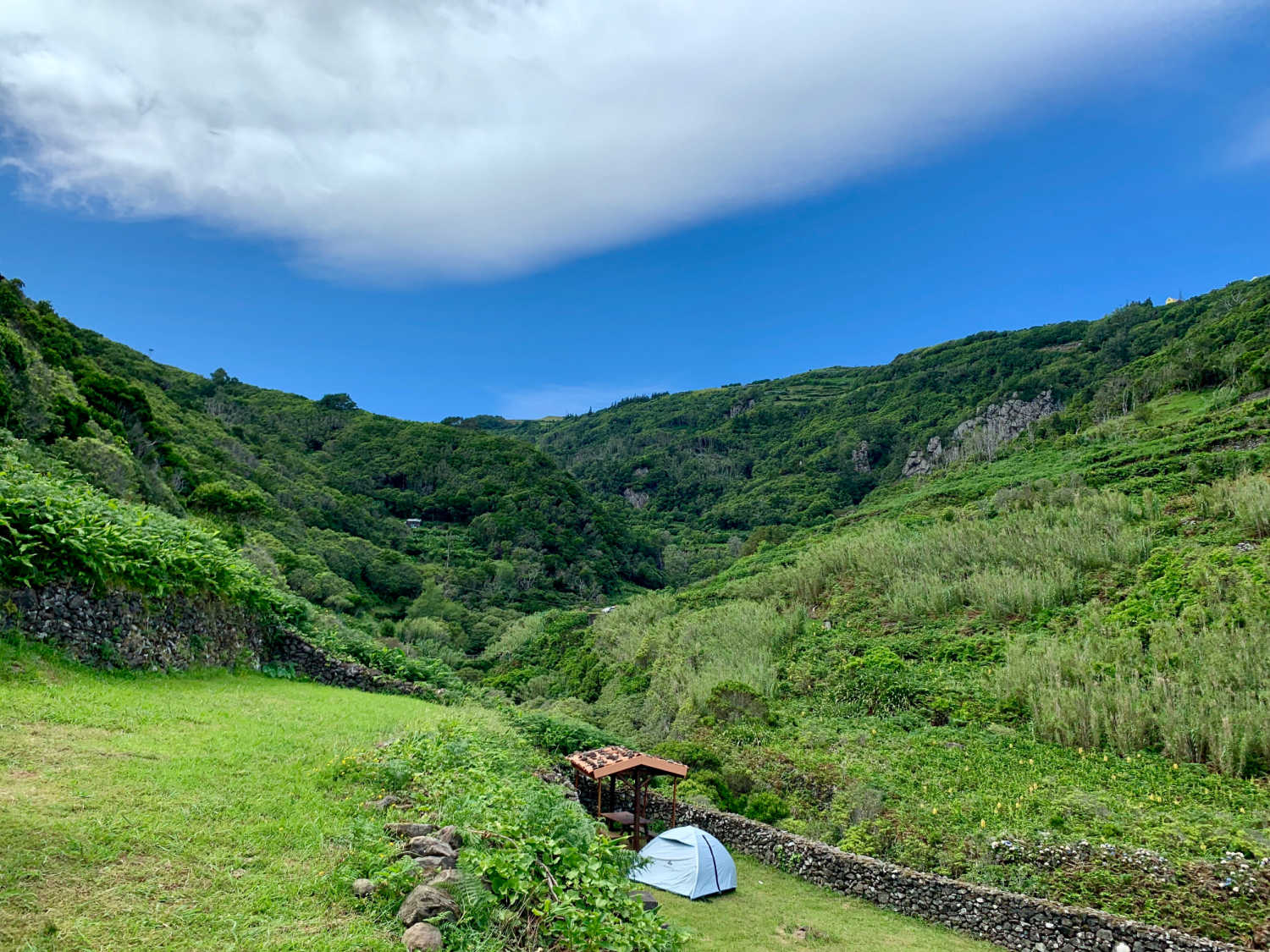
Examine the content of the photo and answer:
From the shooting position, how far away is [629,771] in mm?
13688

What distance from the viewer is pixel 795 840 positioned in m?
13.1

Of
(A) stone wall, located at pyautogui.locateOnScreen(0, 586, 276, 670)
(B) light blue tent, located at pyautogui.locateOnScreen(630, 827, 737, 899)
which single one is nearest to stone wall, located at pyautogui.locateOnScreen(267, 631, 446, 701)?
(A) stone wall, located at pyautogui.locateOnScreen(0, 586, 276, 670)

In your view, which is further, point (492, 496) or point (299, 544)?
point (492, 496)

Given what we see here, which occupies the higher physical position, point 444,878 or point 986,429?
point 986,429

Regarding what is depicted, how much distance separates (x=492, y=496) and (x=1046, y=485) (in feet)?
187

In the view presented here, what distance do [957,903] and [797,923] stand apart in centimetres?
245

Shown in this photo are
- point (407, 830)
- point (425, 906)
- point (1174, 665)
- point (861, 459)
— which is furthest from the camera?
point (861, 459)

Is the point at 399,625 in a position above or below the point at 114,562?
below

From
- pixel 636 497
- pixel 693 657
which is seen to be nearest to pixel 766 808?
pixel 693 657

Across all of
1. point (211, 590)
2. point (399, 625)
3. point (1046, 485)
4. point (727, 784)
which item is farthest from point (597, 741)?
point (399, 625)

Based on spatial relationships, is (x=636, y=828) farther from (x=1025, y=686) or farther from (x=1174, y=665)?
(x=1174, y=665)

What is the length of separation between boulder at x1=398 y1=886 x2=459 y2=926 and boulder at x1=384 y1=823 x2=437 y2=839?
44.5 inches

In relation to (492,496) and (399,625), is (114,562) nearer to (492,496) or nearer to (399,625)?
(399,625)

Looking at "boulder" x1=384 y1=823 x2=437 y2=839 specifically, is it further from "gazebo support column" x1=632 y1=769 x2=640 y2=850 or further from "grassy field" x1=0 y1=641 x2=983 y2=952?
"gazebo support column" x1=632 y1=769 x2=640 y2=850
